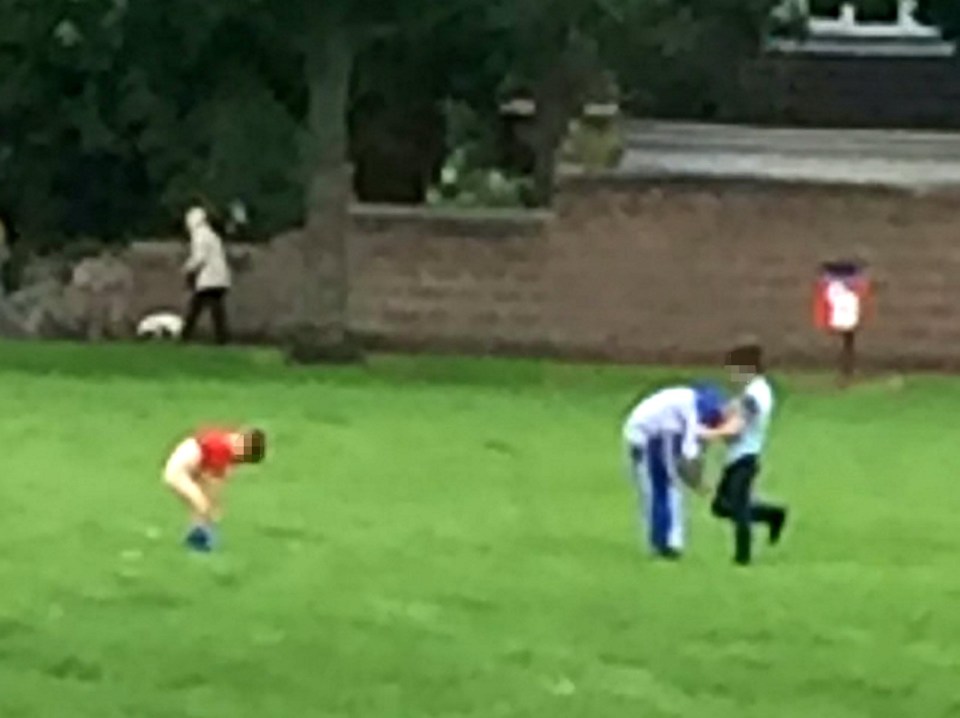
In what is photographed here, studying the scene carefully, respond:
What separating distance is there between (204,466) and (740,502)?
2799 millimetres

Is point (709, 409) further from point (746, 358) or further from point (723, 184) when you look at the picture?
point (723, 184)

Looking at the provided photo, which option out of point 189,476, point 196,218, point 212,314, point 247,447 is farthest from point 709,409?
point 212,314

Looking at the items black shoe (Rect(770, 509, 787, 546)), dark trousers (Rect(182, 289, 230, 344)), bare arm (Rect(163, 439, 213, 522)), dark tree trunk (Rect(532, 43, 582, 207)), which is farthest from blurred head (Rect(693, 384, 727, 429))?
dark tree trunk (Rect(532, 43, 582, 207))

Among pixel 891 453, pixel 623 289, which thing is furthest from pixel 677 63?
pixel 891 453

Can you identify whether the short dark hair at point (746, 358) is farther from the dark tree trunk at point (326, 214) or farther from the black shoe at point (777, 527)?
the dark tree trunk at point (326, 214)

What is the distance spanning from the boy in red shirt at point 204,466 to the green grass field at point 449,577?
23cm

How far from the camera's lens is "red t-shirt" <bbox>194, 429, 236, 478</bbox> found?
773 inches

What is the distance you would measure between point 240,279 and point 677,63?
7.99 m

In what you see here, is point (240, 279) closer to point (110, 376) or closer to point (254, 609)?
point (110, 376)

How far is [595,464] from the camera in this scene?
90.6 feet

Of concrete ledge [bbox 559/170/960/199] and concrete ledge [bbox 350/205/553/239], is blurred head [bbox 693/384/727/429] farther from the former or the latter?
concrete ledge [bbox 350/205/553/239]

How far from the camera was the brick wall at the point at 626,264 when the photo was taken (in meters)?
41.3

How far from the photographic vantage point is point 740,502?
20.1 m

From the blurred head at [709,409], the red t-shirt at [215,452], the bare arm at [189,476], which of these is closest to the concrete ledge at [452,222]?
the blurred head at [709,409]
